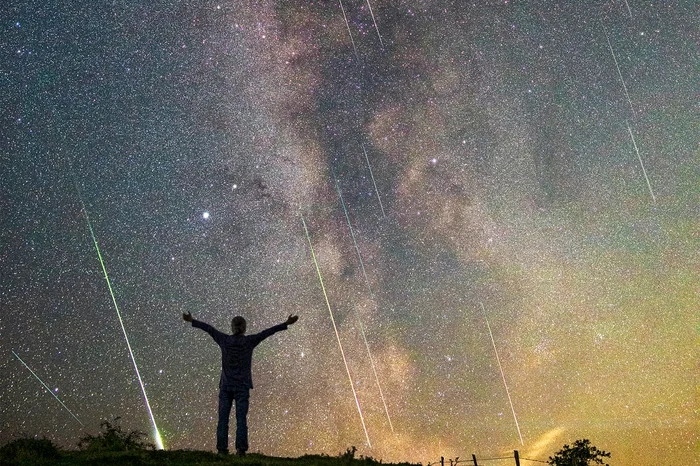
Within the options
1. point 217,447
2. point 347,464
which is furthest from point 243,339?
point 347,464

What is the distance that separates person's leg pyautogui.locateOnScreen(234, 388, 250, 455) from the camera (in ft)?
29.9

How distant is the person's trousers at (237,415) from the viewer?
912 cm

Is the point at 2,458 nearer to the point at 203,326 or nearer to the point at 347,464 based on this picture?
the point at 203,326

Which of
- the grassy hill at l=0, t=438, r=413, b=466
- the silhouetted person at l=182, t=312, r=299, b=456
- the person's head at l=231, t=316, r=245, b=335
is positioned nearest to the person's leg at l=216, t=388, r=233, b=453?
the silhouetted person at l=182, t=312, r=299, b=456

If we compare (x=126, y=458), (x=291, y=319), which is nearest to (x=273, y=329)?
(x=291, y=319)

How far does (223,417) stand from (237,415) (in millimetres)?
232

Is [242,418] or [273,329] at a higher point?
[273,329]

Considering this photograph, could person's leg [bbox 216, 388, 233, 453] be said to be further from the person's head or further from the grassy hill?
the person's head

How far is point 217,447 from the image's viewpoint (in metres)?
9.12

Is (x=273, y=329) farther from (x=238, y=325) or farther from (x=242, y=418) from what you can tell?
(x=242, y=418)

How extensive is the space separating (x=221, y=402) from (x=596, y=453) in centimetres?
2703

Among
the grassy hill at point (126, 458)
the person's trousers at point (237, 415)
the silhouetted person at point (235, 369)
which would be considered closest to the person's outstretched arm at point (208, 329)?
the silhouetted person at point (235, 369)

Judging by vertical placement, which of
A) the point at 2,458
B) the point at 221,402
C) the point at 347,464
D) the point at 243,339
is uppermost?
the point at 243,339

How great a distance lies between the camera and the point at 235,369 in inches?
368
